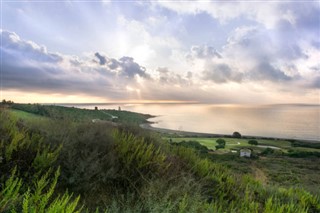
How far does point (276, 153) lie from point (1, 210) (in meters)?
52.8

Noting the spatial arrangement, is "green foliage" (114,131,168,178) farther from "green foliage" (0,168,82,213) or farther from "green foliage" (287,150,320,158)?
"green foliage" (287,150,320,158)

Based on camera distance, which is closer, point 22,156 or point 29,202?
point 29,202

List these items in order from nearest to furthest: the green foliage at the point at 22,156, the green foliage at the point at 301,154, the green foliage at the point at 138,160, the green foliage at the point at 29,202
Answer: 1. the green foliage at the point at 29,202
2. the green foliage at the point at 22,156
3. the green foliage at the point at 138,160
4. the green foliage at the point at 301,154

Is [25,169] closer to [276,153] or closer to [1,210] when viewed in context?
[1,210]

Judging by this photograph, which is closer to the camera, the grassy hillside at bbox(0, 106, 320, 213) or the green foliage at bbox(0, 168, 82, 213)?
the green foliage at bbox(0, 168, 82, 213)

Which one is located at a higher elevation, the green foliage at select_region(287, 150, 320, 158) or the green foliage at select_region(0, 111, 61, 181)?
the green foliage at select_region(0, 111, 61, 181)

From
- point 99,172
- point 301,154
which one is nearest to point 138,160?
point 99,172

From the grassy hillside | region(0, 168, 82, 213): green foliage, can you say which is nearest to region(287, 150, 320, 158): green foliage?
the grassy hillside

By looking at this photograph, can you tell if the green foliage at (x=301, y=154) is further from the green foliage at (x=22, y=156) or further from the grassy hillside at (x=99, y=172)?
the green foliage at (x=22, y=156)

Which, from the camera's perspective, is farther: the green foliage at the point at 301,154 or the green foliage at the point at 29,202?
the green foliage at the point at 301,154

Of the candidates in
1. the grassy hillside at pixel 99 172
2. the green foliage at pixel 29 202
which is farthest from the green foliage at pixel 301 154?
the green foliage at pixel 29 202

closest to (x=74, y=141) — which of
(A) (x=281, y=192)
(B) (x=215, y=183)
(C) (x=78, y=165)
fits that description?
(C) (x=78, y=165)

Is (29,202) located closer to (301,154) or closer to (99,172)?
(99,172)

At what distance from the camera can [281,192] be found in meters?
8.47
